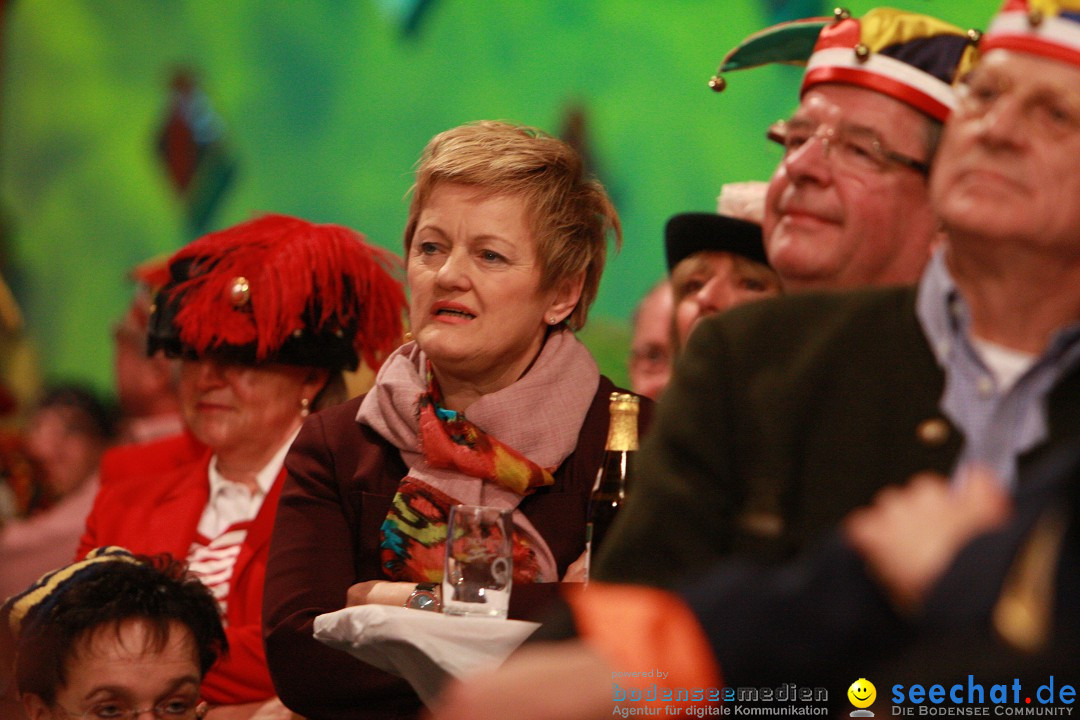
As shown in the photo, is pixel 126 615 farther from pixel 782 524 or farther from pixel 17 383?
pixel 17 383

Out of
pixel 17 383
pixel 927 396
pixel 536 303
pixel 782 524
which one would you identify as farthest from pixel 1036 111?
pixel 17 383

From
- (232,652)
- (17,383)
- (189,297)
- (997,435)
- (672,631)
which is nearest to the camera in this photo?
(672,631)

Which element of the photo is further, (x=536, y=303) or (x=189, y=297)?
(x=189, y=297)

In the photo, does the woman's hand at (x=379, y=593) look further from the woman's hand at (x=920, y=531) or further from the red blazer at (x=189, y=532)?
the woman's hand at (x=920, y=531)

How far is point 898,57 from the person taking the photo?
95.4 inches

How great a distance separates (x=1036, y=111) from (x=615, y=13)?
3.37m

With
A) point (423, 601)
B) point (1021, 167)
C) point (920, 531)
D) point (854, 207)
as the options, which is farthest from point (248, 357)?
point (920, 531)

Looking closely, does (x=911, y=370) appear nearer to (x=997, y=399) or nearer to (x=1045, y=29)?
(x=997, y=399)

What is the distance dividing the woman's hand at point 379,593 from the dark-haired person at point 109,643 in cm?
50

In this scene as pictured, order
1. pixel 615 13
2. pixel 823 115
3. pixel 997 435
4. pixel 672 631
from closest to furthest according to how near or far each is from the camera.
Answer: pixel 672 631, pixel 997 435, pixel 823 115, pixel 615 13

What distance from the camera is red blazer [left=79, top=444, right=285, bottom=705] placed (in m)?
3.27

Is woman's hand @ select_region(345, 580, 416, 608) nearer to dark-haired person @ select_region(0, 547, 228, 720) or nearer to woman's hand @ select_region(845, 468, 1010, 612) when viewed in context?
dark-haired person @ select_region(0, 547, 228, 720)

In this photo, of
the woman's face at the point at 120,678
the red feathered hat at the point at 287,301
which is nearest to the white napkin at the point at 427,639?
the woman's face at the point at 120,678

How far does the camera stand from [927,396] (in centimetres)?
163
